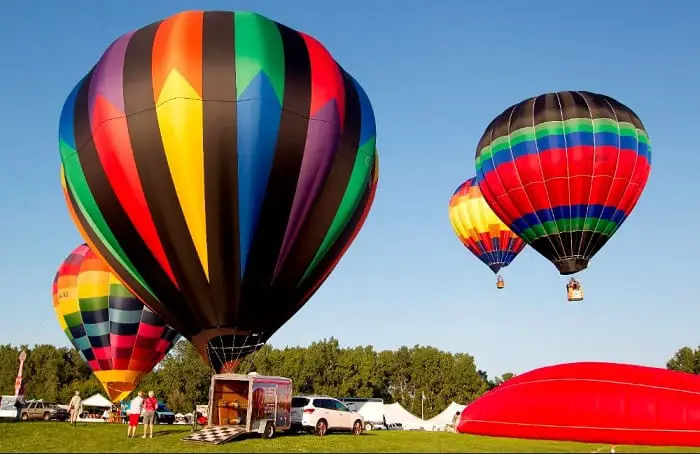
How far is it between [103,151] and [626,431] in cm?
1720

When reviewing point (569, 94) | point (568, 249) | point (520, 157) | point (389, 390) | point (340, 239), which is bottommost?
point (389, 390)

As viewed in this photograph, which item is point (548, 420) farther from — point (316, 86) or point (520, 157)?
point (520, 157)

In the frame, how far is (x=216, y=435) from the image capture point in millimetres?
17422

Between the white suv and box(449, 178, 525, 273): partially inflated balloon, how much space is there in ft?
83.0

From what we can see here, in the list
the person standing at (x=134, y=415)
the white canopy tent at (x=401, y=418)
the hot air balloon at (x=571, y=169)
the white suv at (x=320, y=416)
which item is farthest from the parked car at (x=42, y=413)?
the hot air balloon at (x=571, y=169)

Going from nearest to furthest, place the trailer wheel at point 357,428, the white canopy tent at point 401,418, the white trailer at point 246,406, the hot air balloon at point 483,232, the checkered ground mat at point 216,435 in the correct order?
1. the checkered ground mat at point 216,435
2. the white trailer at point 246,406
3. the trailer wheel at point 357,428
4. the hot air balloon at point 483,232
5. the white canopy tent at point 401,418

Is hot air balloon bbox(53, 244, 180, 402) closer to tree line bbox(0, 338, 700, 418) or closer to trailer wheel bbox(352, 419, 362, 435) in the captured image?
trailer wheel bbox(352, 419, 362, 435)

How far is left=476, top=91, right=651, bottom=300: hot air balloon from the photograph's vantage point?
99.7 feet

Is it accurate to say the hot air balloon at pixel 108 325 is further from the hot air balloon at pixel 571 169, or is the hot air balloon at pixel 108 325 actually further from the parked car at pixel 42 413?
the hot air balloon at pixel 571 169

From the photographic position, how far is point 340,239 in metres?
21.1

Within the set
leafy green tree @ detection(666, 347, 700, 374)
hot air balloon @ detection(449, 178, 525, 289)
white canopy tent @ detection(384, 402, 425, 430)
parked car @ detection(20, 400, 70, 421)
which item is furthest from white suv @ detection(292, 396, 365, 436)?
leafy green tree @ detection(666, 347, 700, 374)

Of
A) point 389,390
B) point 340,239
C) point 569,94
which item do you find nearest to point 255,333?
point 340,239

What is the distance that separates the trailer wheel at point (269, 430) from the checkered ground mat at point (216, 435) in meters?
0.86

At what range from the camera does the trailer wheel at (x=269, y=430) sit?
19219 millimetres
